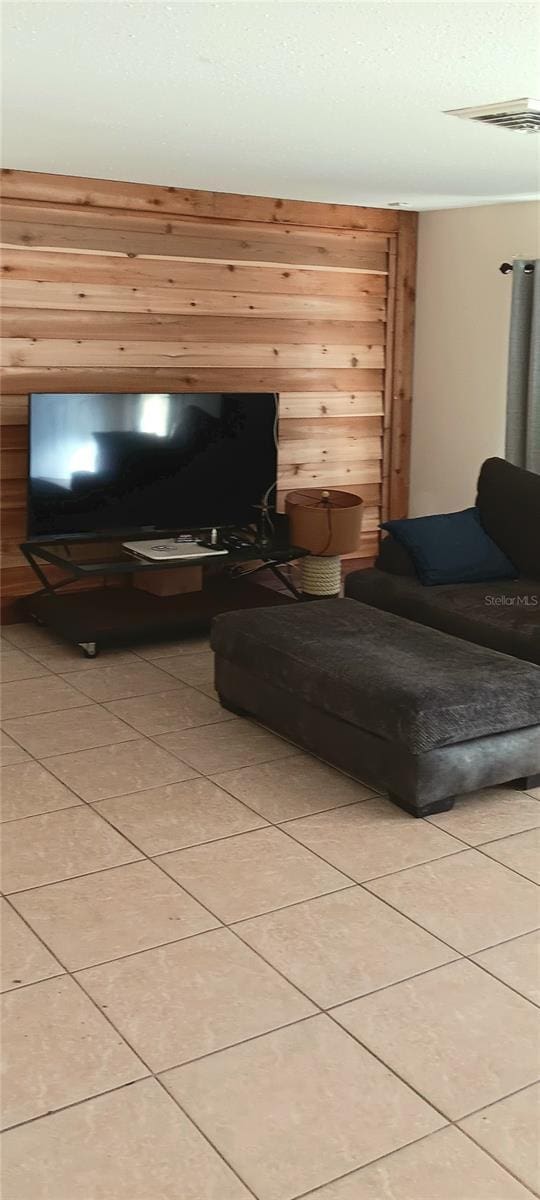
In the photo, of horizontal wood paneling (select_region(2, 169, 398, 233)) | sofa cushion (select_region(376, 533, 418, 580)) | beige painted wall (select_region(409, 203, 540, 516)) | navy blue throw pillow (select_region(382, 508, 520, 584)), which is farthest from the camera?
beige painted wall (select_region(409, 203, 540, 516))

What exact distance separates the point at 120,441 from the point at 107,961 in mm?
3169

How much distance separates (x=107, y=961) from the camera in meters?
2.78

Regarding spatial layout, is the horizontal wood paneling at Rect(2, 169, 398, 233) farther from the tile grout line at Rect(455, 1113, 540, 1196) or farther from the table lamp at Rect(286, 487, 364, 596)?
the tile grout line at Rect(455, 1113, 540, 1196)

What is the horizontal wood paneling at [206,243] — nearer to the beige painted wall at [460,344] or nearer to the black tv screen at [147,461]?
the beige painted wall at [460,344]

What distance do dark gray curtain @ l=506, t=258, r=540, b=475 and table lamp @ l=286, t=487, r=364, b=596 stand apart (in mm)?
930

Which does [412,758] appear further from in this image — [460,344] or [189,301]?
[460,344]

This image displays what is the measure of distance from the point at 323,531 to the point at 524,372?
141cm

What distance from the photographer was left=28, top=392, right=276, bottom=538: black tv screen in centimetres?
534

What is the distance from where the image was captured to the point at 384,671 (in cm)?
379

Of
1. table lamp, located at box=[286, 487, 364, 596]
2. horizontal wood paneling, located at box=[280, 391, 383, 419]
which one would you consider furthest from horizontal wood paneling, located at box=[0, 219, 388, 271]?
table lamp, located at box=[286, 487, 364, 596]

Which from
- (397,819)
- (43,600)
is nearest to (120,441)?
(43,600)

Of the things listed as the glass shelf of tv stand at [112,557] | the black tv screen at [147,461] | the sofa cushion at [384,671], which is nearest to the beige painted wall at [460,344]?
the black tv screen at [147,461]

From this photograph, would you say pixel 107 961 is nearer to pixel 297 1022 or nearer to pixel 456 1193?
pixel 297 1022

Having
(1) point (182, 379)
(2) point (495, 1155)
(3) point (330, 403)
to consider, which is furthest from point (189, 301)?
(2) point (495, 1155)
